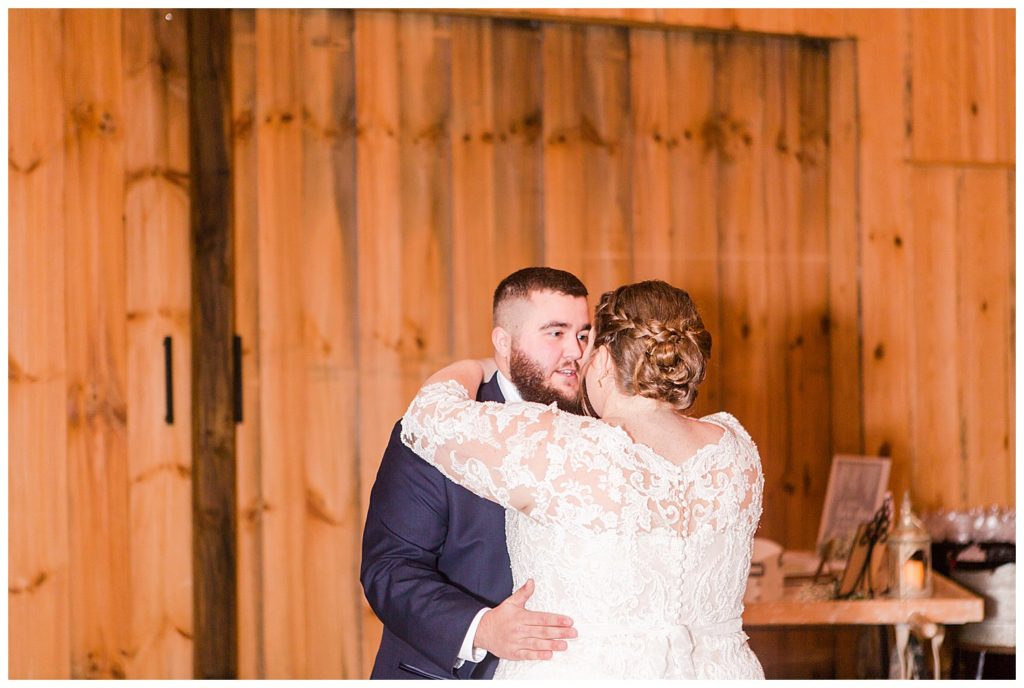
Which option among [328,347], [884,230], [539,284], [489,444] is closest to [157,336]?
[328,347]

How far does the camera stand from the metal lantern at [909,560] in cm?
288

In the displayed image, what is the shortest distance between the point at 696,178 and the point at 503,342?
1.73 metres

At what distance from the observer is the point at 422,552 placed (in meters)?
2.06

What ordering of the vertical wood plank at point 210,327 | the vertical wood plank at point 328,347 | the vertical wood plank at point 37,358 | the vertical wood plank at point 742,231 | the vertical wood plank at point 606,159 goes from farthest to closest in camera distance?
the vertical wood plank at point 742,231, the vertical wood plank at point 606,159, the vertical wood plank at point 328,347, the vertical wood plank at point 210,327, the vertical wood plank at point 37,358

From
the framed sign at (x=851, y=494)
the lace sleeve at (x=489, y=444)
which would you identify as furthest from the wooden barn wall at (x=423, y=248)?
the lace sleeve at (x=489, y=444)

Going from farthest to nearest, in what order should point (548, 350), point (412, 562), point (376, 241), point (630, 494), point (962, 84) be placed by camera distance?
1. point (962, 84)
2. point (376, 241)
3. point (548, 350)
4. point (412, 562)
5. point (630, 494)

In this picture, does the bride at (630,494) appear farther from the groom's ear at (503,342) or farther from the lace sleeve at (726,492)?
the groom's ear at (503,342)

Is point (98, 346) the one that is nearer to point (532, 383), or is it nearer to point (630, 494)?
point (532, 383)

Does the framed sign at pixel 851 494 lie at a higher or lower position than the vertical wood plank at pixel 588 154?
lower

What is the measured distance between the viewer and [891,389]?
3918mm

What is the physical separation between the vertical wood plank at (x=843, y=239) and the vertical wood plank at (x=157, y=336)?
7.18ft

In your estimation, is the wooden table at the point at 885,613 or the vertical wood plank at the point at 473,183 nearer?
the wooden table at the point at 885,613

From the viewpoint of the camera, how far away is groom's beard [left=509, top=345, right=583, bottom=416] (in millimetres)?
2180

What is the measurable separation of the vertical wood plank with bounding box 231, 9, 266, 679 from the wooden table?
1503 mm
